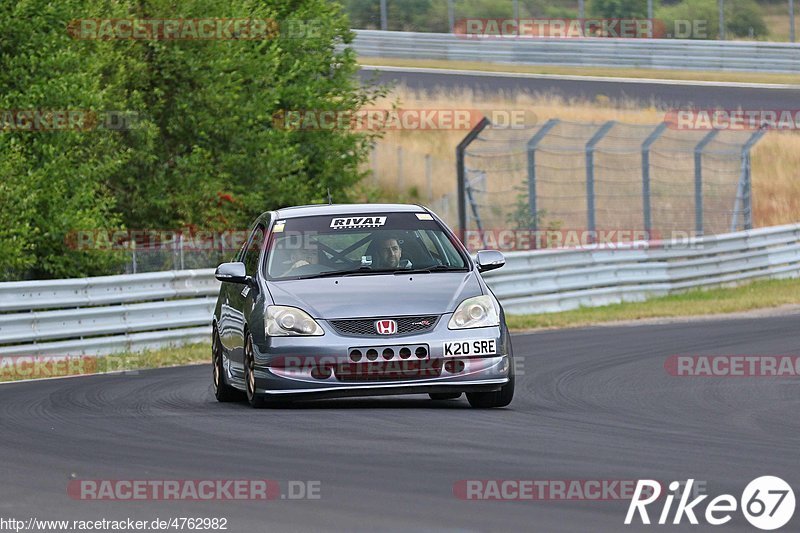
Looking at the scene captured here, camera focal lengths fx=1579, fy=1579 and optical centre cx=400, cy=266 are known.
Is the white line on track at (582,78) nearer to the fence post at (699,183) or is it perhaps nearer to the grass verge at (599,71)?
the grass verge at (599,71)

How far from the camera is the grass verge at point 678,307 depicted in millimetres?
22328

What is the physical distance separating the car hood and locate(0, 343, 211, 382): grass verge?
605cm

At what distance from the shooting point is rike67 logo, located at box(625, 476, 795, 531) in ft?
21.1

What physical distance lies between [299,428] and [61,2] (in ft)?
50.2

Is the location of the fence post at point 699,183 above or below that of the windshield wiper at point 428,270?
below

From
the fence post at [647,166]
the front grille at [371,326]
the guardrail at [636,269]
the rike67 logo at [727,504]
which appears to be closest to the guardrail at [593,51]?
the guardrail at [636,269]

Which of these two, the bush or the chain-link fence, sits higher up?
the bush

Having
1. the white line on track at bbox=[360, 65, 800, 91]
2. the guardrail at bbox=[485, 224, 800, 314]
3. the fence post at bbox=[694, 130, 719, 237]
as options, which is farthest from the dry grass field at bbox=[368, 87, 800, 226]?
the fence post at bbox=[694, 130, 719, 237]

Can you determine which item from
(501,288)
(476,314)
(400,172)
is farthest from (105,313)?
(400,172)

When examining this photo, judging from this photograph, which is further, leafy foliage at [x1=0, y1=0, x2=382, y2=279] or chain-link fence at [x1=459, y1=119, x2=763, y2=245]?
chain-link fence at [x1=459, y1=119, x2=763, y2=245]

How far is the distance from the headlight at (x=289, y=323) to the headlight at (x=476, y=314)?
36.6 inches

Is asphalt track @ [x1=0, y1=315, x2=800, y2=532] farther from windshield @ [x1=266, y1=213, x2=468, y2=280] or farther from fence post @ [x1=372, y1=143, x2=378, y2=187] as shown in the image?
fence post @ [x1=372, y1=143, x2=378, y2=187]

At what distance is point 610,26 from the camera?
162 feet

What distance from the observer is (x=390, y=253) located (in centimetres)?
1160
